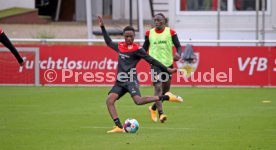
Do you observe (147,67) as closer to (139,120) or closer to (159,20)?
(139,120)

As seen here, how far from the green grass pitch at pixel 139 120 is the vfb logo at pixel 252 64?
4.68ft

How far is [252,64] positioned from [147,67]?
3.38 m

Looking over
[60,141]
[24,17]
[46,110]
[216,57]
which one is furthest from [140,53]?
[24,17]

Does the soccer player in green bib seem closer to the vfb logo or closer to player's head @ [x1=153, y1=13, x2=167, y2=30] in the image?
player's head @ [x1=153, y1=13, x2=167, y2=30]

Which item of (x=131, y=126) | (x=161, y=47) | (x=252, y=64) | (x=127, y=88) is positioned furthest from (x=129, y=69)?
(x=252, y=64)

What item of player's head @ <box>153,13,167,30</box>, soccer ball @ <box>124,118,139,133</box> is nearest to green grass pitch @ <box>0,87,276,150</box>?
soccer ball @ <box>124,118,139,133</box>

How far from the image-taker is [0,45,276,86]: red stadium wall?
87.8ft

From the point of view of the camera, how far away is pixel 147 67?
88.0 ft

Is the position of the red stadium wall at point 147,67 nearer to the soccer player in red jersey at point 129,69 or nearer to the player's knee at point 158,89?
the player's knee at point 158,89

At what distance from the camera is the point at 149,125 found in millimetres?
16062

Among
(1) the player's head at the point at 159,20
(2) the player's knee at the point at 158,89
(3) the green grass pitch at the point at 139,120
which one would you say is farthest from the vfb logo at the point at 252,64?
(2) the player's knee at the point at 158,89

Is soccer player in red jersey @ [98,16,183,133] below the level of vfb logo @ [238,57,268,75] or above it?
above

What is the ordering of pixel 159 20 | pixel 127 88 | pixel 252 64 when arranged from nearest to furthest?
pixel 127 88 → pixel 159 20 → pixel 252 64

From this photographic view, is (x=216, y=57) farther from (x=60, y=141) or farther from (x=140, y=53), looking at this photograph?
(x=60, y=141)
